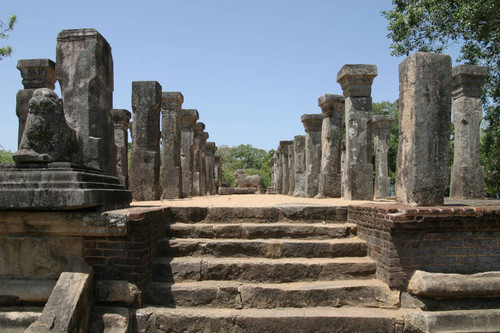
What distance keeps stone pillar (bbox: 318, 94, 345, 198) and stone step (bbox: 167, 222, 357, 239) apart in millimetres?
4801

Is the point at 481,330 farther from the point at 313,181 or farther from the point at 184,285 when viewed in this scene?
the point at 313,181

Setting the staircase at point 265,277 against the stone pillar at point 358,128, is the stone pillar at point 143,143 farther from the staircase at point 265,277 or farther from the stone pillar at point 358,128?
the stone pillar at point 358,128

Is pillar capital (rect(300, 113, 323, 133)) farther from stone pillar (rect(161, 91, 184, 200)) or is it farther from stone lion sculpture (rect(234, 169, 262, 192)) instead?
stone lion sculpture (rect(234, 169, 262, 192))

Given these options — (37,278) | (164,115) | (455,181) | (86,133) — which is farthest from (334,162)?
(37,278)

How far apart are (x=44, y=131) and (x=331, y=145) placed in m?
7.33

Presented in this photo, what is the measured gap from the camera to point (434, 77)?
4.66m

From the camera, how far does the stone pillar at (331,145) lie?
9.79m

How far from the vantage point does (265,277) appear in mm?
4324

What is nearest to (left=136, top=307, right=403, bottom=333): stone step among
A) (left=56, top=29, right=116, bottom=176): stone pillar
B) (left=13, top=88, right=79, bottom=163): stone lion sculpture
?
(left=13, top=88, right=79, bottom=163): stone lion sculpture

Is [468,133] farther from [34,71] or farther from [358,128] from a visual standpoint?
[34,71]

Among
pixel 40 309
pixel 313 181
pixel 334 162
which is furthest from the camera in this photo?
pixel 313 181

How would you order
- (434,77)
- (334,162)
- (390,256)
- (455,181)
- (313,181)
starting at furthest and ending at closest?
(313,181)
(334,162)
(455,181)
(434,77)
(390,256)

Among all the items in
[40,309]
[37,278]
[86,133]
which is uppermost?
[86,133]

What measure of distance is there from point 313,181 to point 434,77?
7.39m
